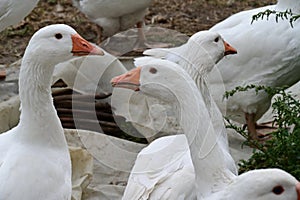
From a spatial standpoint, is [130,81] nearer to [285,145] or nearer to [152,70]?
[152,70]

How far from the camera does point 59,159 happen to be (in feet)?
14.4

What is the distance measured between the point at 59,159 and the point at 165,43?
3394 mm

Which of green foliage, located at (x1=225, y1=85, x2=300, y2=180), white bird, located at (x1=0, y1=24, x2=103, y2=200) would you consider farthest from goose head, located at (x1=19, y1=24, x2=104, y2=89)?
green foliage, located at (x1=225, y1=85, x2=300, y2=180)

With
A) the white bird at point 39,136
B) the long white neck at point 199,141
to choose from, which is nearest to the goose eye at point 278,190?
the long white neck at point 199,141

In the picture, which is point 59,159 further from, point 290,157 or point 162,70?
point 290,157

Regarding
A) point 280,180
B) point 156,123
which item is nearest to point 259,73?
point 156,123

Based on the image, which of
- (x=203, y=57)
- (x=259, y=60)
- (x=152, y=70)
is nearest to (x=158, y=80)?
(x=152, y=70)

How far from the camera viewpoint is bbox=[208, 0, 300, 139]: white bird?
19.4ft

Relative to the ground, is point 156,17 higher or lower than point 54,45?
lower

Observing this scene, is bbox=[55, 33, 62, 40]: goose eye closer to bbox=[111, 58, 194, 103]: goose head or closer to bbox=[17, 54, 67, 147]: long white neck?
bbox=[17, 54, 67, 147]: long white neck

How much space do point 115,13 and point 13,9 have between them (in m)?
1.70

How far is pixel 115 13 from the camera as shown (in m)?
8.00

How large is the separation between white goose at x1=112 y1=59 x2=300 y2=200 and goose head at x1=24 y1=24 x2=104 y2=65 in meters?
0.42

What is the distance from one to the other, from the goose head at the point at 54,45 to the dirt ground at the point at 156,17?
4.11 meters
